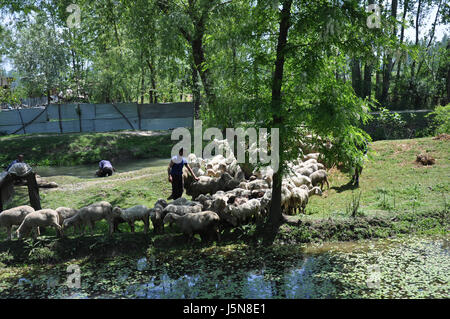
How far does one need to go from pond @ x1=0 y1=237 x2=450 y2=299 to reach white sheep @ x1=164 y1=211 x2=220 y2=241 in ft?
1.40

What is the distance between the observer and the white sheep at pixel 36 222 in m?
8.84

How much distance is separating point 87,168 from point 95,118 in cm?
658

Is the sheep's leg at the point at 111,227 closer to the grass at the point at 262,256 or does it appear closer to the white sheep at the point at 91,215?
the white sheep at the point at 91,215

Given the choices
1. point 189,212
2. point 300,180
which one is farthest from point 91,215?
point 300,180

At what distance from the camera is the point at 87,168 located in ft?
66.3

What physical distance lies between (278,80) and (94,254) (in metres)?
4.99

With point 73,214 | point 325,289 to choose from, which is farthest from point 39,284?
point 325,289

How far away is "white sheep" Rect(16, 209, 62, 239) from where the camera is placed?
8844mm

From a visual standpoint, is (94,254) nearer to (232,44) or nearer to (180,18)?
(232,44)

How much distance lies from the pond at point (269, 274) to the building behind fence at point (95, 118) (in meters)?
18.7

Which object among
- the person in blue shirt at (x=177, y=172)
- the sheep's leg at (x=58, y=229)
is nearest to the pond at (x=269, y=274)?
the sheep's leg at (x=58, y=229)

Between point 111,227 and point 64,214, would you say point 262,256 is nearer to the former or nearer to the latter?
point 111,227

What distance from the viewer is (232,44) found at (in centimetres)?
880

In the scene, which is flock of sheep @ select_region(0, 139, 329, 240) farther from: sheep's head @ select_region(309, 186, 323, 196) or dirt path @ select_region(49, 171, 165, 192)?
dirt path @ select_region(49, 171, 165, 192)
